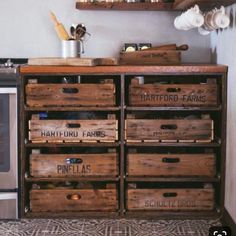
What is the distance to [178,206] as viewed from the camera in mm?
3242

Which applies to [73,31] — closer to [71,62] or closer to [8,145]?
[71,62]

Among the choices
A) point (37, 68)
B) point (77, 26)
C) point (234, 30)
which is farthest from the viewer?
point (77, 26)

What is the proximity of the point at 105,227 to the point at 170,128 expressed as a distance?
73 centimetres

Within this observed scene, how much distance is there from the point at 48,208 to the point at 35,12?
139 centimetres

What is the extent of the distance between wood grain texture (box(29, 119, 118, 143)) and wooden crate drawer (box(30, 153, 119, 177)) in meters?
0.11

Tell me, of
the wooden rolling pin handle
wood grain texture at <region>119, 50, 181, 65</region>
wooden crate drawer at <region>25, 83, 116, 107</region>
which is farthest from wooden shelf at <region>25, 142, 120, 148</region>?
the wooden rolling pin handle

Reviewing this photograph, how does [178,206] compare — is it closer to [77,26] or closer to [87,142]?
[87,142]

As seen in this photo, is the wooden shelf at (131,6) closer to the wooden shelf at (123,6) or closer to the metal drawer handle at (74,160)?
the wooden shelf at (123,6)

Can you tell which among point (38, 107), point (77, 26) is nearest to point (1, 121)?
point (38, 107)

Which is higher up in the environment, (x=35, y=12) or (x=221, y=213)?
(x=35, y=12)

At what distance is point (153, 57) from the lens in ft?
11.2

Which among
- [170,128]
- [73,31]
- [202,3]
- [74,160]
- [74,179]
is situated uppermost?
[202,3]

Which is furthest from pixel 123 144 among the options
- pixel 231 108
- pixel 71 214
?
pixel 231 108

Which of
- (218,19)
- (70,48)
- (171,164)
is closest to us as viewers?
(218,19)
